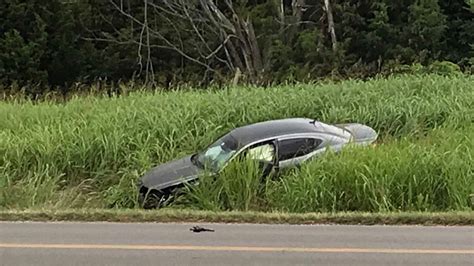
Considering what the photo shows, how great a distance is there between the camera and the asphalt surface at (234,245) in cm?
682

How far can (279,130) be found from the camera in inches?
467

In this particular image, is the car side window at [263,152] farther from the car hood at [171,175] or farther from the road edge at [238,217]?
the road edge at [238,217]

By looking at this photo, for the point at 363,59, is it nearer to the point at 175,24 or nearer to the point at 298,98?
the point at 175,24

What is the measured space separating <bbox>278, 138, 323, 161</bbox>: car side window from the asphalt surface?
3.10m

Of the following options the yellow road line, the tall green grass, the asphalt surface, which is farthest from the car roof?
the yellow road line

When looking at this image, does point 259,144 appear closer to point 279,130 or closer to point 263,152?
point 263,152

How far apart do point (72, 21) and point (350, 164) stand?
27.5m

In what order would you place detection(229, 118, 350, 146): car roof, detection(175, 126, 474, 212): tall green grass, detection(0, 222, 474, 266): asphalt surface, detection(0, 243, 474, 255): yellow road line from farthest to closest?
1. detection(229, 118, 350, 146): car roof
2. detection(175, 126, 474, 212): tall green grass
3. detection(0, 243, 474, 255): yellow road line
4. detection(0, 222, 474, 266): asphalt surface

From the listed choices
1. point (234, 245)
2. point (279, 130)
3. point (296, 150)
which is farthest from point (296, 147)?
point (234, 245)

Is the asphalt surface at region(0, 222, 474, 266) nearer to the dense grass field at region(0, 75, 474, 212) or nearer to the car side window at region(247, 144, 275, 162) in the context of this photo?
the dense grass field at region(0, 75, 474, 212)

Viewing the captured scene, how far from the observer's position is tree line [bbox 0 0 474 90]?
107 feet

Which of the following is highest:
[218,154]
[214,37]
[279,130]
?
[279,130]

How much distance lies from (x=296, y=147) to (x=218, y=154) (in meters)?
1.17

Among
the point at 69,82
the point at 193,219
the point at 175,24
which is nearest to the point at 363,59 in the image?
the point at 175,24
